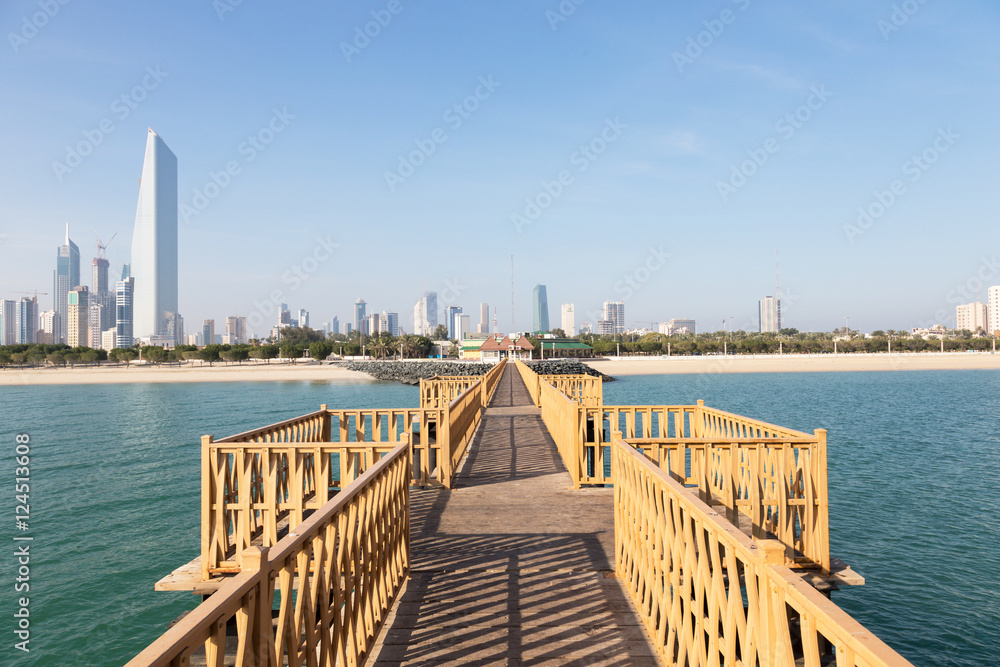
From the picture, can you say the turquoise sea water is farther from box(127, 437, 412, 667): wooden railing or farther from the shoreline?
the shoreline

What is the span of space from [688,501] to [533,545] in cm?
289

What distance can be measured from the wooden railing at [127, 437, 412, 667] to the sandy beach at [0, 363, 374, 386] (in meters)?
69.5

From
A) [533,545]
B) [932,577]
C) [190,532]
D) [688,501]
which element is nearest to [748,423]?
[533,545]

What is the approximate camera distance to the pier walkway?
3.74 meters

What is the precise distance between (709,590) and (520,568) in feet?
8.27

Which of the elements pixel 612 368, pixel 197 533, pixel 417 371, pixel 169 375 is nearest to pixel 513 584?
pixel 197 533

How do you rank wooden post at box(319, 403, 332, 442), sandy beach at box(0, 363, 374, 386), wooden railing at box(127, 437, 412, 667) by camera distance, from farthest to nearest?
1. sandy beach at box(0, 363, 374, 386)
2. wooden post at box(319, 403, 332, 442)
3. wooden railing at box(127, 437, 412, 667)

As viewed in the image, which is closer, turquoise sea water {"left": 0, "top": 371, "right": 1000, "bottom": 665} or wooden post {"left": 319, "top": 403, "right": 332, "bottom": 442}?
turquoise sea water {"left": 0, "top": 371, "right": 1000, "bottom": 665}

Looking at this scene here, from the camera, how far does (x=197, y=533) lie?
40.6 ft

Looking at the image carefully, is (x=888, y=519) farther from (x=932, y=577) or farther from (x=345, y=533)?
(x=345, y=533)

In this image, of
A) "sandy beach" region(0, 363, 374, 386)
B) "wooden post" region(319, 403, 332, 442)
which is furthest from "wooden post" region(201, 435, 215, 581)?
"sandy beach" region(0, 363, 374, 386)

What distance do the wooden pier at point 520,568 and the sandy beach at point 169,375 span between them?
6808cm

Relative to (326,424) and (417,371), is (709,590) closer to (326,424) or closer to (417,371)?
(326,424)

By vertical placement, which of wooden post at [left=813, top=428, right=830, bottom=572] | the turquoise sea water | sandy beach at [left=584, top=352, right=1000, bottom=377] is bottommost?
the turquoise sea water
